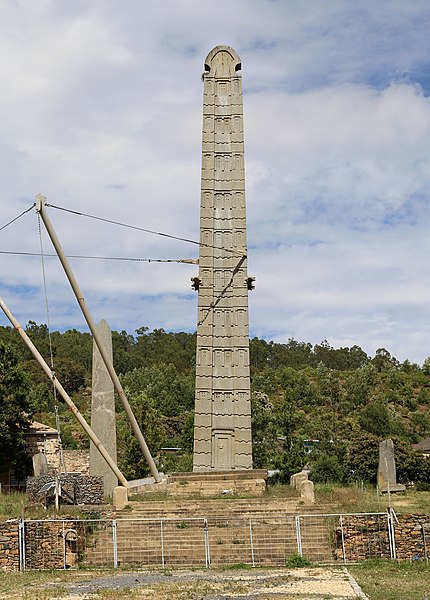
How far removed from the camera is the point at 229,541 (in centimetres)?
1858

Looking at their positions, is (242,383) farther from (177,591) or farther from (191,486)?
(177,591)

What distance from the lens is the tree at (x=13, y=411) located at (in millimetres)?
38500

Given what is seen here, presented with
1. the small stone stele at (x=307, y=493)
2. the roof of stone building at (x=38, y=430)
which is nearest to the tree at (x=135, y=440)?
the roof of stone building at (x=38, y=430)

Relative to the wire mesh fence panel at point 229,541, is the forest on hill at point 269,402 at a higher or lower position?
higher

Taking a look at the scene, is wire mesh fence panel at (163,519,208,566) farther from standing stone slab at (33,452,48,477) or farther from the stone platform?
standing stone slab at (33,452,48,477)

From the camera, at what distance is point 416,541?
17.0 metres

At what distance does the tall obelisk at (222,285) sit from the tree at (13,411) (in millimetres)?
13082

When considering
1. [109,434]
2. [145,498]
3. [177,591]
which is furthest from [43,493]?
[177,591]

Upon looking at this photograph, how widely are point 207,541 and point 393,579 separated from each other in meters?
4.17

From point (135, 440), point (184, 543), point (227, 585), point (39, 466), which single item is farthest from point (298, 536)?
point (135, 440)

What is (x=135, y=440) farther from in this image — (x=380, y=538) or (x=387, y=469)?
(x=380, y=538)

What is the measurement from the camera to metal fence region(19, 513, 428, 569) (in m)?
17.2

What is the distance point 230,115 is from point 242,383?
10905 mm

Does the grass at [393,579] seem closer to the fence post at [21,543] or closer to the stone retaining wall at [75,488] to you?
the fence post at [21,543]
